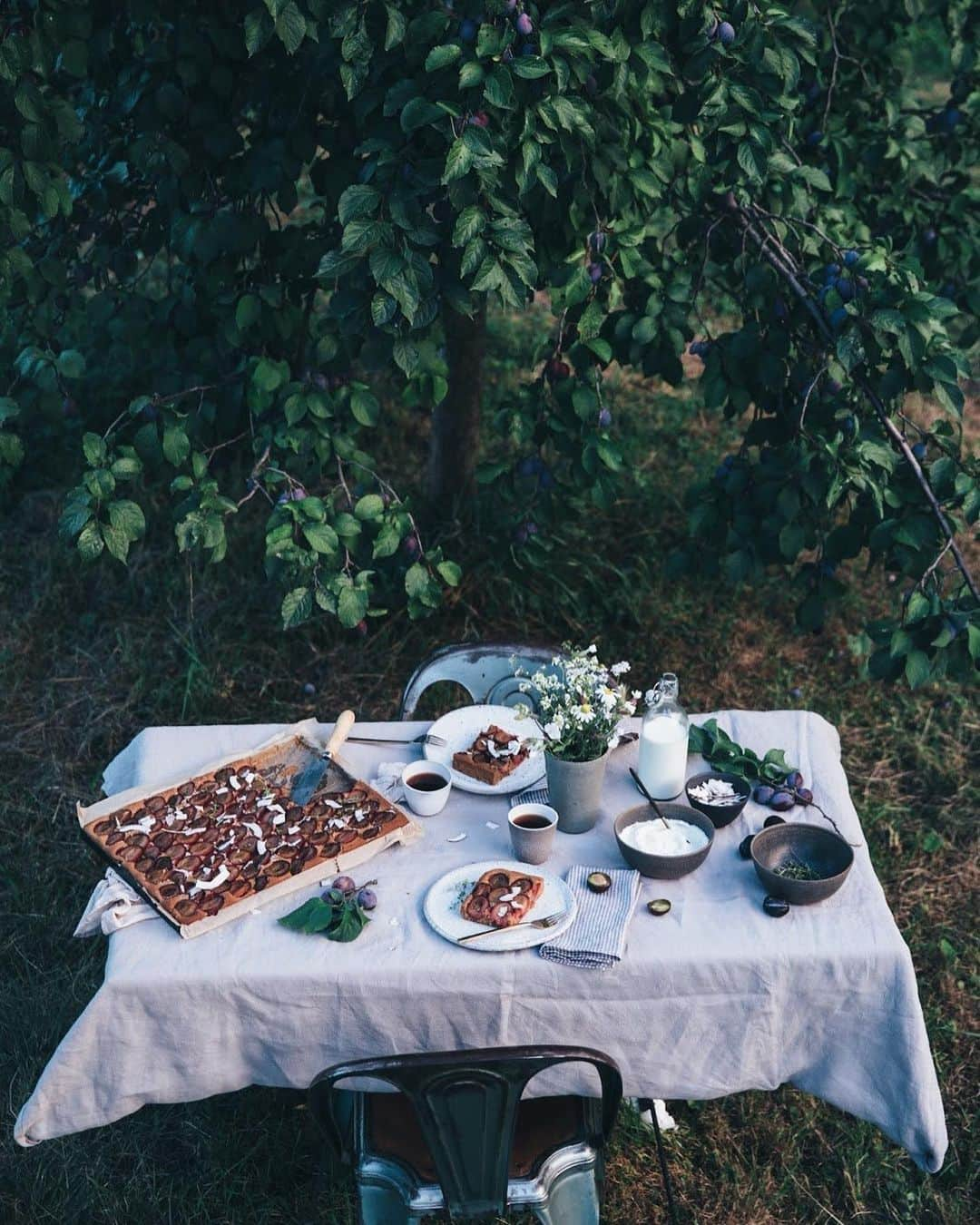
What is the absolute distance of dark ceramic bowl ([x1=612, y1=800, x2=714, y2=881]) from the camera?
2.26m

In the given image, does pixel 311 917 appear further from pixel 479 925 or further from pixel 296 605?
pixel 296 605

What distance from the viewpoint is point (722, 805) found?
2406mm

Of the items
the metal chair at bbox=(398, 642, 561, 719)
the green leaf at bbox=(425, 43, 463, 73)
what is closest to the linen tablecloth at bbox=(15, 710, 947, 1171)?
the metal chair at bbox=(398, 642, 561, 719)

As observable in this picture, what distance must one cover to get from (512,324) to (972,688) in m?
3.10

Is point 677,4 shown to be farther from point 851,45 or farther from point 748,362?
point 851,45

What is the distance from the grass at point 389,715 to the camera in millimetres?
2762

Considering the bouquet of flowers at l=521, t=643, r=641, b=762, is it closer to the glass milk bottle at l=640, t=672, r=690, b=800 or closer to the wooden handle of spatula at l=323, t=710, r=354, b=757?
the glass milk bottle at l=640, t=672, r=690, b=800

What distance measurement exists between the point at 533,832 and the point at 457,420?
101 inches

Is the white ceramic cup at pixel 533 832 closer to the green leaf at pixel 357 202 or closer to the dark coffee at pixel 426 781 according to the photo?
the dark coffee at pixel 426 781

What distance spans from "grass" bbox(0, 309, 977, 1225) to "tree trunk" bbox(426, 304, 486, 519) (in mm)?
282

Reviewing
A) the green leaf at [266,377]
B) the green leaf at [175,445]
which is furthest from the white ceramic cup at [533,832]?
the green leaf at [266,377]

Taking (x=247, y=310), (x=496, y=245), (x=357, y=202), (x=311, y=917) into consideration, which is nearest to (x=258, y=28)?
(x=357, y=202)

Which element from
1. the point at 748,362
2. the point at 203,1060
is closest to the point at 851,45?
the point at 748,362

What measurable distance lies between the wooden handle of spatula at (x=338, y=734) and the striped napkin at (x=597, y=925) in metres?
0.58
